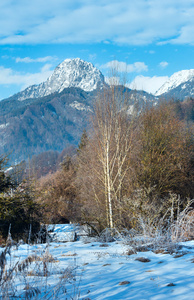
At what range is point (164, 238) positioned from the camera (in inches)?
203

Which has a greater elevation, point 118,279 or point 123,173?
point 123,173

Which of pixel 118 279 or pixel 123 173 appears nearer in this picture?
pixel 118 279

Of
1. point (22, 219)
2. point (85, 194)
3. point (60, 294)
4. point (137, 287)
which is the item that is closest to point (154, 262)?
point (137, 287)

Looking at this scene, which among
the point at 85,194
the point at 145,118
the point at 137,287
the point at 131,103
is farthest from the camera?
the point at 85,194

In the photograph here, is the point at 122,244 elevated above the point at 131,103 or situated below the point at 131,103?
below

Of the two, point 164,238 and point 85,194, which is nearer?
point 164,238

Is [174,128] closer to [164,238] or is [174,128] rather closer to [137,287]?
[164,238]

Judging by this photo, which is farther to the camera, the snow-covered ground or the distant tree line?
the distant tree line

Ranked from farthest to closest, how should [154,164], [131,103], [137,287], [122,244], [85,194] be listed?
[85,194], [154,164], [131,103], [122,244], [137,287]

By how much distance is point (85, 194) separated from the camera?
20156 millimetres

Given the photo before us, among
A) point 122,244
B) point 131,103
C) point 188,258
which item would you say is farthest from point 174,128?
point 188,258

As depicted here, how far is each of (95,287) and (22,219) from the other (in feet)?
33.3

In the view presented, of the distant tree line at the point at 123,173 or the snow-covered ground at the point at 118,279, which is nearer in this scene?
the snow-covered ground at the point at 118,279

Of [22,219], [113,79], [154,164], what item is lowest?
[22,219]
